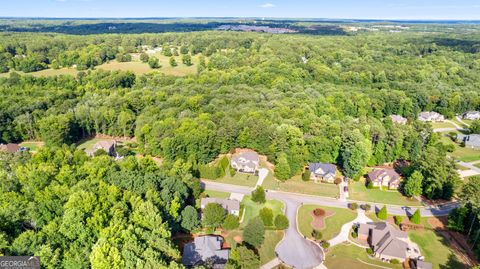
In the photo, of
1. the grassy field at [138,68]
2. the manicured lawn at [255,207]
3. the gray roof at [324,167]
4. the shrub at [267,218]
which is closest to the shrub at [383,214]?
the gray roof at [324,167]

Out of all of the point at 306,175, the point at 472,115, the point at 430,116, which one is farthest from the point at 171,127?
the point at 472,115

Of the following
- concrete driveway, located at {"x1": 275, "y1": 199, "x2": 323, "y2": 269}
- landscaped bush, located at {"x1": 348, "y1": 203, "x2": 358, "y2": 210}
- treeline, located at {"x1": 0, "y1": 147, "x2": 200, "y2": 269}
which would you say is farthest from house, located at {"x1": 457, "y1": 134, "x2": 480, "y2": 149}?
treeline, located at {"x1": 0, "y1": 147, "x2": 200, "y2": 269}

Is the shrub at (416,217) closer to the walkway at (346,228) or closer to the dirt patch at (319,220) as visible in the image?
the walkway at (346,228)

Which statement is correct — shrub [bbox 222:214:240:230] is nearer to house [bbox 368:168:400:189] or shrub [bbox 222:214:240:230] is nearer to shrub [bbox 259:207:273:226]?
shrub [bbox 259:207:273:226]

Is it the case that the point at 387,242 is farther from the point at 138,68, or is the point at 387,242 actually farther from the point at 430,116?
the point at 138,68

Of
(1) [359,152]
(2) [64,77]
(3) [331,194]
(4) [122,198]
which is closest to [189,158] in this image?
(4) [122,198]
